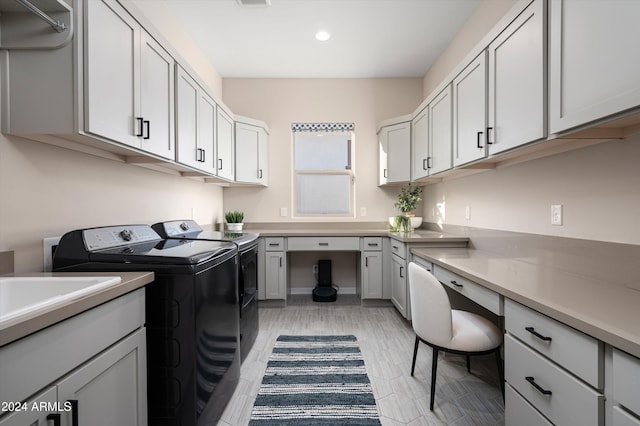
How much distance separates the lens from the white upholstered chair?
1508 mm

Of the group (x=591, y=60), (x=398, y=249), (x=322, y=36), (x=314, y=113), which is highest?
(x=322, y=36)

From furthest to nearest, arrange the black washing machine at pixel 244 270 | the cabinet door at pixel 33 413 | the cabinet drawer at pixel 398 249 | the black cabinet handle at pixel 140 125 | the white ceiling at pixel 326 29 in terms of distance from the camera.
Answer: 1. the cabinet drawer at pixel 398 249
2. the white ceiling at pixel 326 29
3. the black washing machine at pixel 244 270
4. the black cabinet handle at pixel 140 125
5. the cabinet door at pixel 33 413

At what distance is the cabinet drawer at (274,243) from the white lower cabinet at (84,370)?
2.06m

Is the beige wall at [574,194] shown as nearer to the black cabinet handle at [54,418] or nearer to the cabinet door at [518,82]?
the cabinet door at [518,82]

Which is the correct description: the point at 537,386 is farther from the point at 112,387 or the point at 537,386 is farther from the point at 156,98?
the point at 156,98

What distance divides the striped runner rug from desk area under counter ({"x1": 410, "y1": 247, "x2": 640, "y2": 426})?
0.80 metres

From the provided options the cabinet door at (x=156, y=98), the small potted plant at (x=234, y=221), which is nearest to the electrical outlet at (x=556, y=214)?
the cabinet door at (x=156, y=98)

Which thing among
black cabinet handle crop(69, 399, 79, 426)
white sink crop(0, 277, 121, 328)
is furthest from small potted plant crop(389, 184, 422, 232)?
black cabinet handle crop(69, 399, 79, 426)

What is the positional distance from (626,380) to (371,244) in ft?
8.26

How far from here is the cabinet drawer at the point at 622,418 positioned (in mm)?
714

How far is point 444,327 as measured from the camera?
152cm

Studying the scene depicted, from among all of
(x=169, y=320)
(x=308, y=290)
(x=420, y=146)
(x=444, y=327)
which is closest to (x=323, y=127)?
(x=420, y=146)

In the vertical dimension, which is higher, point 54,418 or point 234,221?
point 234,221

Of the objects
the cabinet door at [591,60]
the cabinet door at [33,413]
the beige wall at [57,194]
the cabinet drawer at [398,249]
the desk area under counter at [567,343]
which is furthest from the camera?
the cabinet drawer at [398,249]
